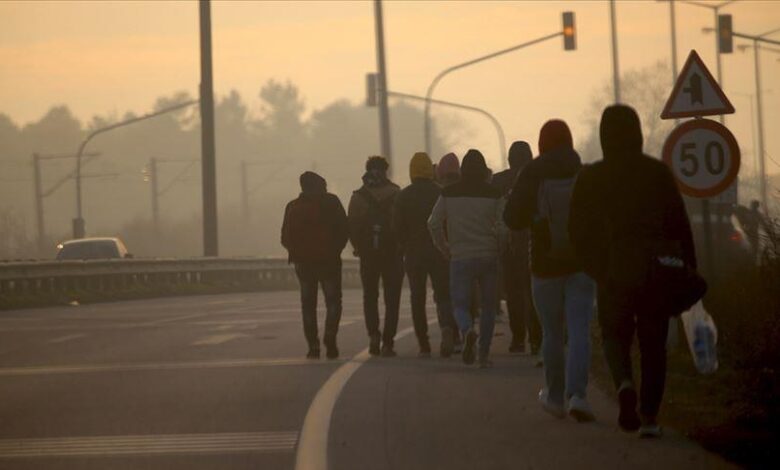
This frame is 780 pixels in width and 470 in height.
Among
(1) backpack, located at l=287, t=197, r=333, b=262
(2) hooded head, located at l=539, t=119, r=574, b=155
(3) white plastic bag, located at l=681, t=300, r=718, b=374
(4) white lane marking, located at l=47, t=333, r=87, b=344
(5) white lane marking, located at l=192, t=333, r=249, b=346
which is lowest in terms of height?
(5) white lane marking, located at l=192, t=333, r=249, b=346

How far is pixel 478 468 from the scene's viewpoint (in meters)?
9.83

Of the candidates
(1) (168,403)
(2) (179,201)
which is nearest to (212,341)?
(1) (168,403)

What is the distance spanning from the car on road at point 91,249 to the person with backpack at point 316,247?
30.9 metres

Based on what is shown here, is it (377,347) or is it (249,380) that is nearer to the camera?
(249,380)

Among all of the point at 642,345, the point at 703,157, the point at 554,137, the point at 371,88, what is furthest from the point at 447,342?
the point at 371,88

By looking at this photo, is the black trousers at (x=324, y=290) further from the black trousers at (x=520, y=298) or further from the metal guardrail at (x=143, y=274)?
the metal guardrail at (x=143, y=274)

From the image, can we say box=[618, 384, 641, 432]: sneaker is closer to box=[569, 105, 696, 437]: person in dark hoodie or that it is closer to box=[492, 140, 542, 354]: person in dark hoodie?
box=[569, 105, 696, 437]: person in dark hoodie

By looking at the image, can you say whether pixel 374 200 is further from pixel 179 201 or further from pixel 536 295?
pixel 179 201

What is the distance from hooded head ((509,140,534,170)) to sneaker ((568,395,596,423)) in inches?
215

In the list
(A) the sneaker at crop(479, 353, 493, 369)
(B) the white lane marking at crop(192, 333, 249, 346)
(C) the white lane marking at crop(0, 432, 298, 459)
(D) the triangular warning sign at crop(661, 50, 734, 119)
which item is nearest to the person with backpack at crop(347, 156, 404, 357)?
(A) the sneaker at crop(479, 353, 493, 369)

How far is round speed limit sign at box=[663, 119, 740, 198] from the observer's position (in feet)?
50.8

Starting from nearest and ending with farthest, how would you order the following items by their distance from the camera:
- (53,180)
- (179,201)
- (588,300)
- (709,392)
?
(588,300) → (709,392) → (53,180) → (179,201)

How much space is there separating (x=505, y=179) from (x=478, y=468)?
8.48 m

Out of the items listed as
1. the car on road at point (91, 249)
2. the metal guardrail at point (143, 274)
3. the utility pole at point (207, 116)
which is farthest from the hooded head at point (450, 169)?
the car on road at point (91, 249)
